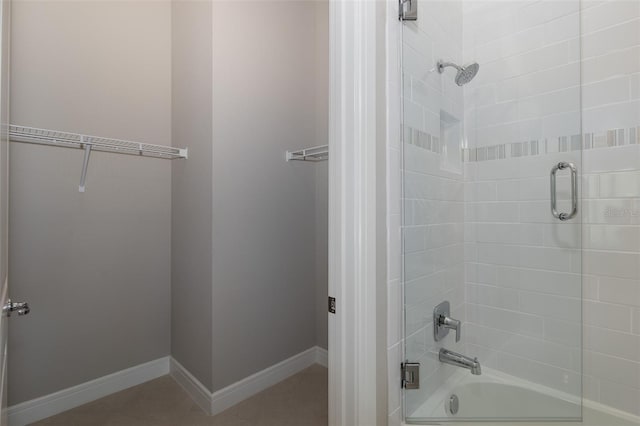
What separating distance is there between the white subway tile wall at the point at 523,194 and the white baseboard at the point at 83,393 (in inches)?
70.4

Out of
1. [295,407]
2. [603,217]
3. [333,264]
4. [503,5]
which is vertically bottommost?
[295,407]

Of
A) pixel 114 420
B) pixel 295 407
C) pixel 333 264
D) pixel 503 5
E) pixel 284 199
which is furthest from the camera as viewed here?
pixel 284 199

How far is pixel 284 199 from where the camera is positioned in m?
2.28

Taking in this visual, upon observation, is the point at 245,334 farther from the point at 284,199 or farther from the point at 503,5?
the point at 503,5

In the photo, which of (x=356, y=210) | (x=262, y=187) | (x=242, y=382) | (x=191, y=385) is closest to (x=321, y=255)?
(x=262, y=187)

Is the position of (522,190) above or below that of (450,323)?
above

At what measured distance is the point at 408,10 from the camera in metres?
1.20

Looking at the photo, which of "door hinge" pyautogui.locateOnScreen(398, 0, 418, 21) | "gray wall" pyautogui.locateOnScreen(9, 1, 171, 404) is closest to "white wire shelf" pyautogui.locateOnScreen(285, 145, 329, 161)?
"gray wall" pyautogui.locateOnScreen(9, 1, 171, 404)

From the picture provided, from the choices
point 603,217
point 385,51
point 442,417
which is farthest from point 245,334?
point 603,217

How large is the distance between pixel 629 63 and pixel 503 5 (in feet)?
1.98

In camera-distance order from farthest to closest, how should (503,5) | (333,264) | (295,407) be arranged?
(295,407) → (503,5) → (333,264)

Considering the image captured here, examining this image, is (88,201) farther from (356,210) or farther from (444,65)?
(444,65)

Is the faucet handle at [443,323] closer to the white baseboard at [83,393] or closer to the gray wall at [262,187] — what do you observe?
the gray wall at [262,187]

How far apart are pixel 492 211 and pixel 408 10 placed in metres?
0.97
